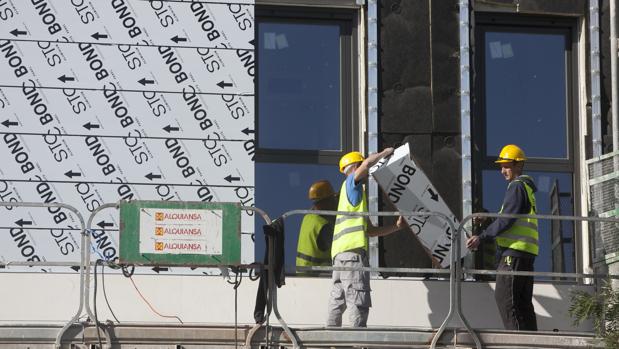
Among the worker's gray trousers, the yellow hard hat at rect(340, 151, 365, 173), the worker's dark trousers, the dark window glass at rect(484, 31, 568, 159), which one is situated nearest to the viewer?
the worker's gray trousers

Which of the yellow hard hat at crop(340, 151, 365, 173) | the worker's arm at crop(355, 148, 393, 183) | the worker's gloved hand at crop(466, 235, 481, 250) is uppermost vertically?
the yellow hard hat at crop(340, 151, 365, 173)

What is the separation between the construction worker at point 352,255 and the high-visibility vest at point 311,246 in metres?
0.33

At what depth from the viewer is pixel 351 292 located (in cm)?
1528

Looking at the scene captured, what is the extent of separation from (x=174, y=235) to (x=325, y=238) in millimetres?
2401

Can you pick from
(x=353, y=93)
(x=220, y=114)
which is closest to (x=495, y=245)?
(x=353, y=93)

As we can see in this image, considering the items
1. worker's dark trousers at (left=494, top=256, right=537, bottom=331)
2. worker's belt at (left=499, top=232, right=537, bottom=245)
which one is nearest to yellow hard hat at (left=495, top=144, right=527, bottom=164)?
worker's belt at (left=499, top=232, right=537, bottom=245)

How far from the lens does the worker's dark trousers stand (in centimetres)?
1555

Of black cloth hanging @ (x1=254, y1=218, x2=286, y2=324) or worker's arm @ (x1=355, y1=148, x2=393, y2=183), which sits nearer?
black cloth hanging @ (x1=254, y1=218, x2=286, y2=324)

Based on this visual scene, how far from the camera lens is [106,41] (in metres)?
17.3

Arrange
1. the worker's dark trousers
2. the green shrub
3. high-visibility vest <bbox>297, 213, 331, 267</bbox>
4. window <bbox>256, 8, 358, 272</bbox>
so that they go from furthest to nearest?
window <bbox>256, 8, 358, 272</bbox>
high-visibility vest <bbox>297, 213, 331, 267</bbox>
the worker's dark trousers
the green shrub

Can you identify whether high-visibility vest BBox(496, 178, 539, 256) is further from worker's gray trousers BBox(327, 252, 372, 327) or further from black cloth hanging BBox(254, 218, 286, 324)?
black cloth hanging BBox(254, 218, 286, 324)

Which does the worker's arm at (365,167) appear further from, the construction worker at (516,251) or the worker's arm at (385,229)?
the construction worker at (516,251)

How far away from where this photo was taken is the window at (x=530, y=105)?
17.9 m

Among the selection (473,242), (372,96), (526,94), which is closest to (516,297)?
(473,242)
